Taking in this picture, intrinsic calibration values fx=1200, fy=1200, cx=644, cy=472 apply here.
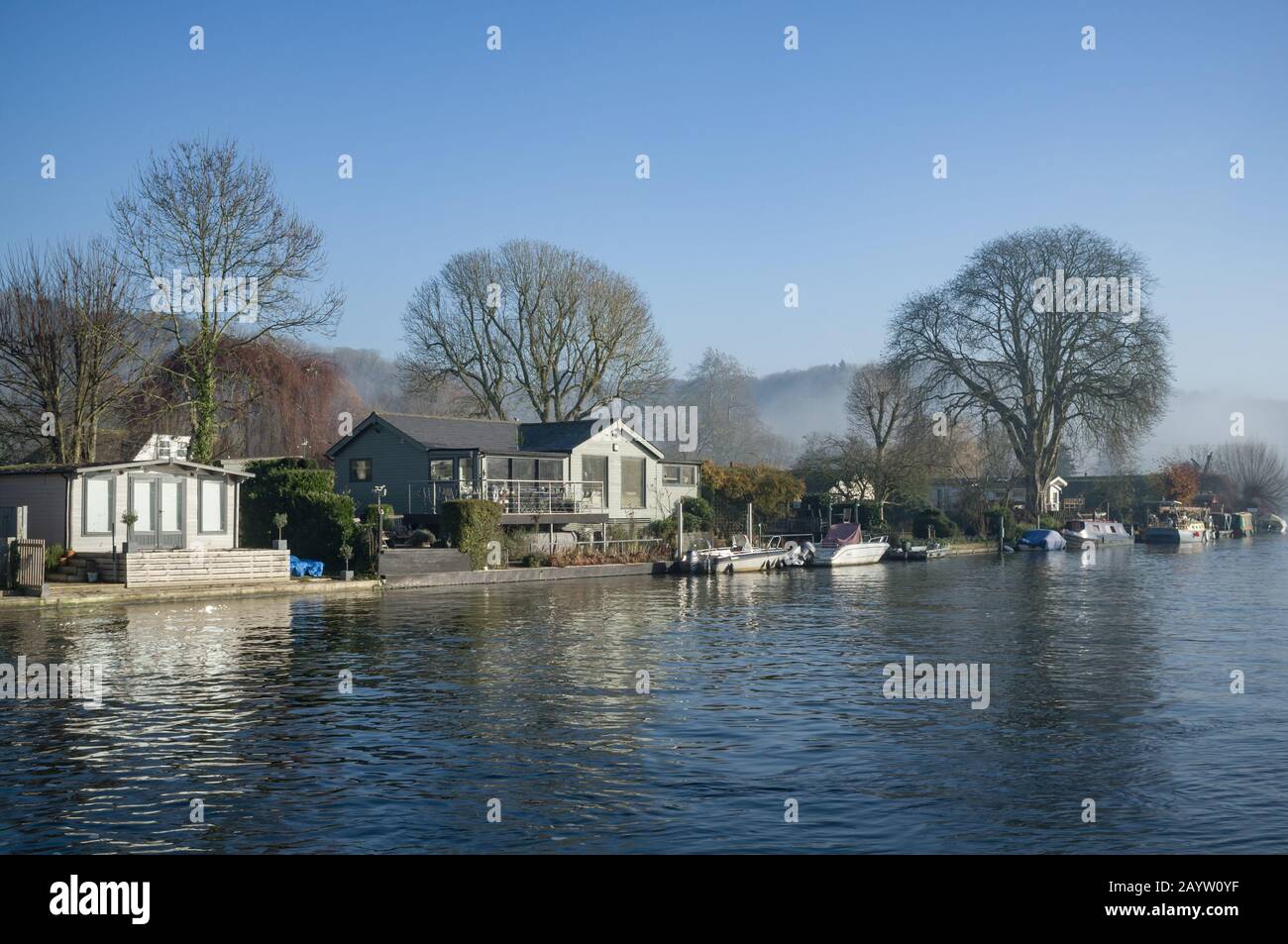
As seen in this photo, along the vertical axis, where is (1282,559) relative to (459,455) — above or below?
below

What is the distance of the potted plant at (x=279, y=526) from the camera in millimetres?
40531

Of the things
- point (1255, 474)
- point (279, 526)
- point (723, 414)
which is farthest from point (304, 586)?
point (1255, 474)

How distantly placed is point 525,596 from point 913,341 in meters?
47.3

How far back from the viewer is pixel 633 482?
60.6 meters

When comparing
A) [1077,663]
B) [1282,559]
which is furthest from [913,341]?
[1077,663]

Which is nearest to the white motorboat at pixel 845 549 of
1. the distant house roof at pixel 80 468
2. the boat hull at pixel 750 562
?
the boat hull at pixel 750 562

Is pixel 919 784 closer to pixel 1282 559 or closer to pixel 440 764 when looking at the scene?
pixel 440 764

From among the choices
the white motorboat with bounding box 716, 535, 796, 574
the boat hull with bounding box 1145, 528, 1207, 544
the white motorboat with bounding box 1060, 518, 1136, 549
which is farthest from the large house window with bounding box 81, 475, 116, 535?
the boat hull with bounding box 1145, 528, 1207, 544

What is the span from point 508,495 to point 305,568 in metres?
12.4

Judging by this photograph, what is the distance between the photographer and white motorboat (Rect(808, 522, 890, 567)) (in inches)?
2436

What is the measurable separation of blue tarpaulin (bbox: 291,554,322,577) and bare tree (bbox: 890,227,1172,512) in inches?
1942

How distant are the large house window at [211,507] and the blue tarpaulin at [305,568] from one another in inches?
134

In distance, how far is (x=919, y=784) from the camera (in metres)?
14.3

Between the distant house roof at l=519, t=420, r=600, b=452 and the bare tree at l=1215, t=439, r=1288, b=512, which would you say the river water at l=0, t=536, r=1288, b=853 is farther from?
the bare tree at l=1215, t=439, r=1288, b=512
